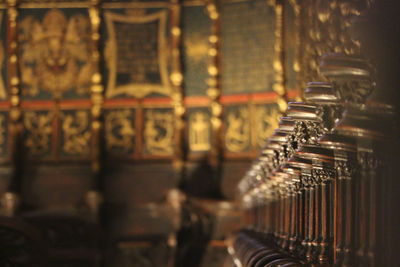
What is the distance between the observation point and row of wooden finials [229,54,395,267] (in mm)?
2178

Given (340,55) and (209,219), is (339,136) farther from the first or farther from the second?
(209,219)

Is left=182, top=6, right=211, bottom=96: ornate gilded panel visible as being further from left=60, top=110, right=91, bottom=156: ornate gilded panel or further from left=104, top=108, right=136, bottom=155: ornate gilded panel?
left=60, top=110, right=91, bottom=156: ornate gilded panel

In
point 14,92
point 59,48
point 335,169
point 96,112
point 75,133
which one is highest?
point 59,48

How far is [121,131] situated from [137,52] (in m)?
1.06

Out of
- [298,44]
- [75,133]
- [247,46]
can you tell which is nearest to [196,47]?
[247,46]

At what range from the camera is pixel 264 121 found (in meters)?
10.6

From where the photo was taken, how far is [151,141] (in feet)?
36.8

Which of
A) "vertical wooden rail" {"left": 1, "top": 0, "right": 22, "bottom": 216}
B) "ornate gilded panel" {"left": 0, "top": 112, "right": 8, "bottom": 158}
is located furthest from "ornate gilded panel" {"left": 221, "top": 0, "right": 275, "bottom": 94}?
"ornate gilded panel" {"left": 0, "top": 112, "right": 8, "bottom": 158}

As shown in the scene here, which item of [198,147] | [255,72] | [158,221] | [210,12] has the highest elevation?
[210,12]

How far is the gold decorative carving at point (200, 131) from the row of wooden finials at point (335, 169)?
6444 mm

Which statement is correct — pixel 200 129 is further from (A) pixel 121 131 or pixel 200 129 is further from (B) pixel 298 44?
(B) pixel 298 44

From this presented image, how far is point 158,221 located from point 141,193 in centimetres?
44

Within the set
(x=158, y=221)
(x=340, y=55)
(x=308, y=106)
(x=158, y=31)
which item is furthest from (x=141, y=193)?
(x=340, y=55)

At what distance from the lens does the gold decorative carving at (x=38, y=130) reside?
37.2 ft
